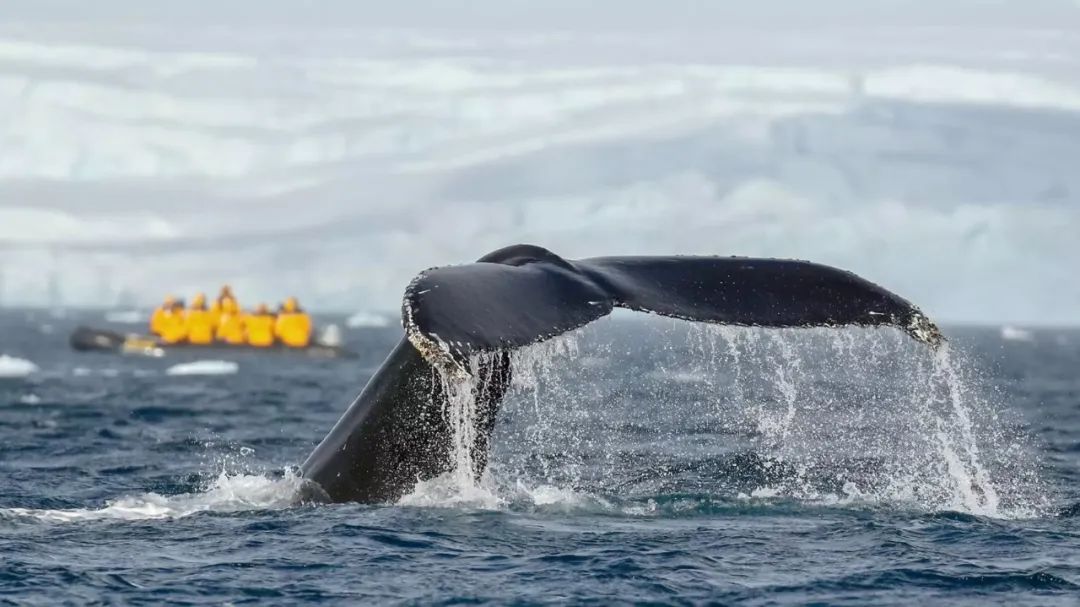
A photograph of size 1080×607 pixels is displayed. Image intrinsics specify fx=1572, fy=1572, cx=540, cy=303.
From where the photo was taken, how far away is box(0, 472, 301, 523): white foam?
993cm

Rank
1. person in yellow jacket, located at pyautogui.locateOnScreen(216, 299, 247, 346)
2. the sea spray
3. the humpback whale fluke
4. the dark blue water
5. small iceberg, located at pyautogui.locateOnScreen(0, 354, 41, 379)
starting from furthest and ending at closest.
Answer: person in yellow jacket, located at pyautogui.locateOnScreen(216, 299, 247, 346)
small iceberg, located at pyautogui.locateOnScreen(0, 354, 41, 379)
the sea spray
the dark blue water
the humpback whale fluke

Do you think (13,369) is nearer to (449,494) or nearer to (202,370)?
(202,370)

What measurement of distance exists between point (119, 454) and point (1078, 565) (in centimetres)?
982

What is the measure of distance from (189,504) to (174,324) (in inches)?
1653

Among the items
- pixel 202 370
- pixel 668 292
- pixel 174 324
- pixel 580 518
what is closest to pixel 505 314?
pixel 668 292

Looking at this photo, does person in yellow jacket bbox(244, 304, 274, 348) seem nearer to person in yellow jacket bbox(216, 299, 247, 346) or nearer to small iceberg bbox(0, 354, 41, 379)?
person in yellow jacket bbox(216, 299, 247, 346)

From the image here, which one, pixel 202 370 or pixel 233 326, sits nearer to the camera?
pixel 202 370

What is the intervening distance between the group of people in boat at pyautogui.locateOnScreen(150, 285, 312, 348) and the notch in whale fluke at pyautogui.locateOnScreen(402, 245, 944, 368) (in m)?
42.3

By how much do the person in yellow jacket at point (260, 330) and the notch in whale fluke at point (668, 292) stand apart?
1665 inches

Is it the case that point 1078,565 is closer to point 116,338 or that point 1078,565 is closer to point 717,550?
point 717,550

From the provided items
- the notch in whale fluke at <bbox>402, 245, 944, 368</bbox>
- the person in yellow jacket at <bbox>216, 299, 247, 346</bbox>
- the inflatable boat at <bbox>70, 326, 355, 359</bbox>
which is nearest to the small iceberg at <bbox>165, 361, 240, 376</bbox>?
the inflatable boat at <bbox>70, 326, 355, 359</bbox>

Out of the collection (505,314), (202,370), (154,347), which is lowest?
(505,314)

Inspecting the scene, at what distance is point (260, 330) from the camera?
50.2 m

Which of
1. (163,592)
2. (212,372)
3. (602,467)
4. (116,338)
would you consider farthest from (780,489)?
(116,338)
